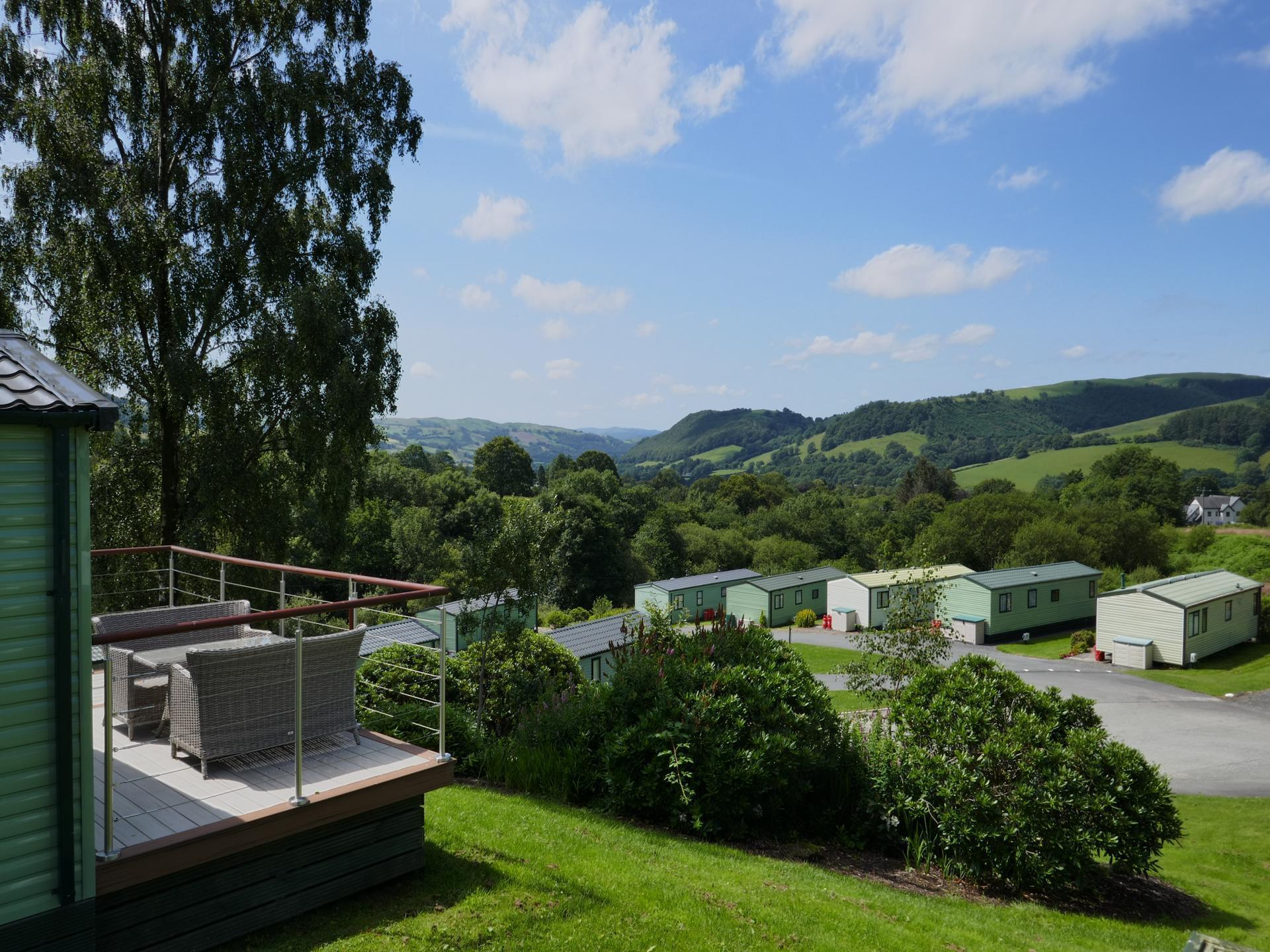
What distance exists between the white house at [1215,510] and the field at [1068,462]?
1500cm

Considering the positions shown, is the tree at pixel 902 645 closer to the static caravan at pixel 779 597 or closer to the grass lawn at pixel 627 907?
the grass lawn at pixel 627 907

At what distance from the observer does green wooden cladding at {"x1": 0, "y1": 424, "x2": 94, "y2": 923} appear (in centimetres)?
363

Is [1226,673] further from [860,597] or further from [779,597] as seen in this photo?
[779,597]

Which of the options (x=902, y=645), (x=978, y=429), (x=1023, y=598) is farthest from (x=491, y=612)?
(x=978, y=429)

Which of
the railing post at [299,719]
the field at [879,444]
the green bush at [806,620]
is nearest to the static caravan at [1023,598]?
the green bush at [806,620]

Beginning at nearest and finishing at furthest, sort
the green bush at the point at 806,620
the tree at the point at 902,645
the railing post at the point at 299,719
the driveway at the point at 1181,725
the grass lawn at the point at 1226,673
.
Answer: the railing post at the point at 299,719, the tree at the point at 902,645, the driveway at the point at 1181,725, the grass lawn at the point at 1226,673, the green bush at the point at 806,620

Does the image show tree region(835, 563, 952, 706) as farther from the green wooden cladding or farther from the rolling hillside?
the rolling hillside

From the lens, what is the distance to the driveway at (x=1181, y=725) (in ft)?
53.1

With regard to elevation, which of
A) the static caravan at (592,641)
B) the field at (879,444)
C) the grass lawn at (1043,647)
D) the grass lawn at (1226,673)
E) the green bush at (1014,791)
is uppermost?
the field at (879,444)

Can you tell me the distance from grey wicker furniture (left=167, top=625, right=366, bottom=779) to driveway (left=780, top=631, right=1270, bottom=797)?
1241 centimetres

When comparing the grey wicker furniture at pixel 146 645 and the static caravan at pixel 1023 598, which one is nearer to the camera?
the grey wicker furniture at pixel 146 645

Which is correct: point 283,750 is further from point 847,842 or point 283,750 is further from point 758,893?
point 847,842

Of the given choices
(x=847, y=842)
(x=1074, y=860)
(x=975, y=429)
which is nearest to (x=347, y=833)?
(x=847, y=842)

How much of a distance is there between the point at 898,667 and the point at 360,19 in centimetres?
1623
